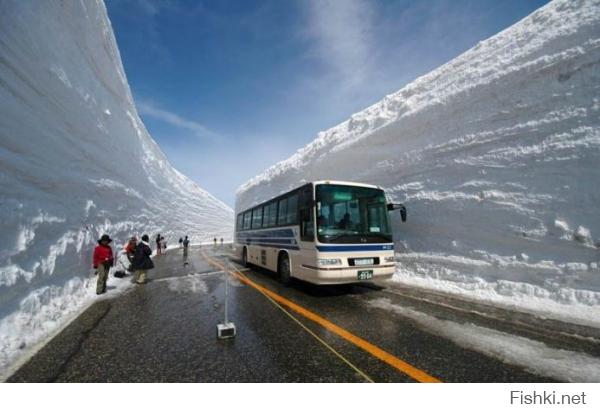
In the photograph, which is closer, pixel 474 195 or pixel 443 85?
pixel 474 195

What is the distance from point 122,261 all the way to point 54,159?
16.7ft

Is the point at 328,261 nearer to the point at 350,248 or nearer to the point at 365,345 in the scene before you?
the point at 350,248

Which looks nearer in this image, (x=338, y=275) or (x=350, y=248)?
(x=338, y=275)

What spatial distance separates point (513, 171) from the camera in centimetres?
808

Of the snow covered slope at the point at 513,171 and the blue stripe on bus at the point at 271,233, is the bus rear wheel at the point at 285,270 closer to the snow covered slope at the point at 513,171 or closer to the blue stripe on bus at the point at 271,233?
the blue stripe on bus at the point at 271,233

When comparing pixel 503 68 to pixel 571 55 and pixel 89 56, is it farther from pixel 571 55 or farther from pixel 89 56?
pixel 89 56

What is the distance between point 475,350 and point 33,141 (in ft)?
33.3

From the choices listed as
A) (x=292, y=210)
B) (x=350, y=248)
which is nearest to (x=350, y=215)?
(x=350, y=248)

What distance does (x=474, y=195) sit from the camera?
29.0ft

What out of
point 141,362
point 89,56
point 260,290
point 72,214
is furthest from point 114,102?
point 141,362

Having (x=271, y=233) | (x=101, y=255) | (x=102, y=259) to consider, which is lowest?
(x=102, y=259)

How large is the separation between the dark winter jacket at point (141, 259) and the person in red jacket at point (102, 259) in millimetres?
1336

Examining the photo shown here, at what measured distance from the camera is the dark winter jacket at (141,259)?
29.3 ft

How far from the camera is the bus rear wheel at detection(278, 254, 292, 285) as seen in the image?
8.14 metres
